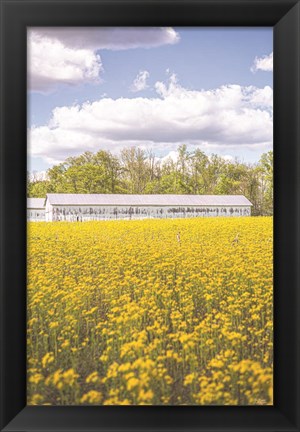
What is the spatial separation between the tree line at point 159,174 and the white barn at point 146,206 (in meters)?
0.02

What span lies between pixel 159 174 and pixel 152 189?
0.20 feet

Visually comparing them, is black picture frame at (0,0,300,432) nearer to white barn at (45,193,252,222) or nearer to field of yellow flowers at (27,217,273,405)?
field of yellow flowers at (27,217,273,405)

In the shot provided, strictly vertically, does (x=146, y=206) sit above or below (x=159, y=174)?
below

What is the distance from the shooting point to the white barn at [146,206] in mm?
1560

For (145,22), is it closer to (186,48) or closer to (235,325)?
(186,48)

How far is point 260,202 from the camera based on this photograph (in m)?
1.54

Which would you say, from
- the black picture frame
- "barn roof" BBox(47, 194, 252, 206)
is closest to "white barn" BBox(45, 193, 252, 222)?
"barn roof" BBox(47, 194, 252, 206)

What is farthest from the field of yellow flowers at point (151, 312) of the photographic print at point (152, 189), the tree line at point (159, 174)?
the tree line at point (159, 174)

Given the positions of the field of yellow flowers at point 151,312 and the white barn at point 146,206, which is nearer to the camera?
the field of yellow flowers at point 151,312

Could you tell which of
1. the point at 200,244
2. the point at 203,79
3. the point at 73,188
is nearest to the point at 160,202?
the point at 200,244

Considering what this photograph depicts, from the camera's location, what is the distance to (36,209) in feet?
4.89

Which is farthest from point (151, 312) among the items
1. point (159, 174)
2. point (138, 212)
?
point (159, 174)

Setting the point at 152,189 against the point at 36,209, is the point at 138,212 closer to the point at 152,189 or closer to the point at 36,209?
→ the point at 152,189
